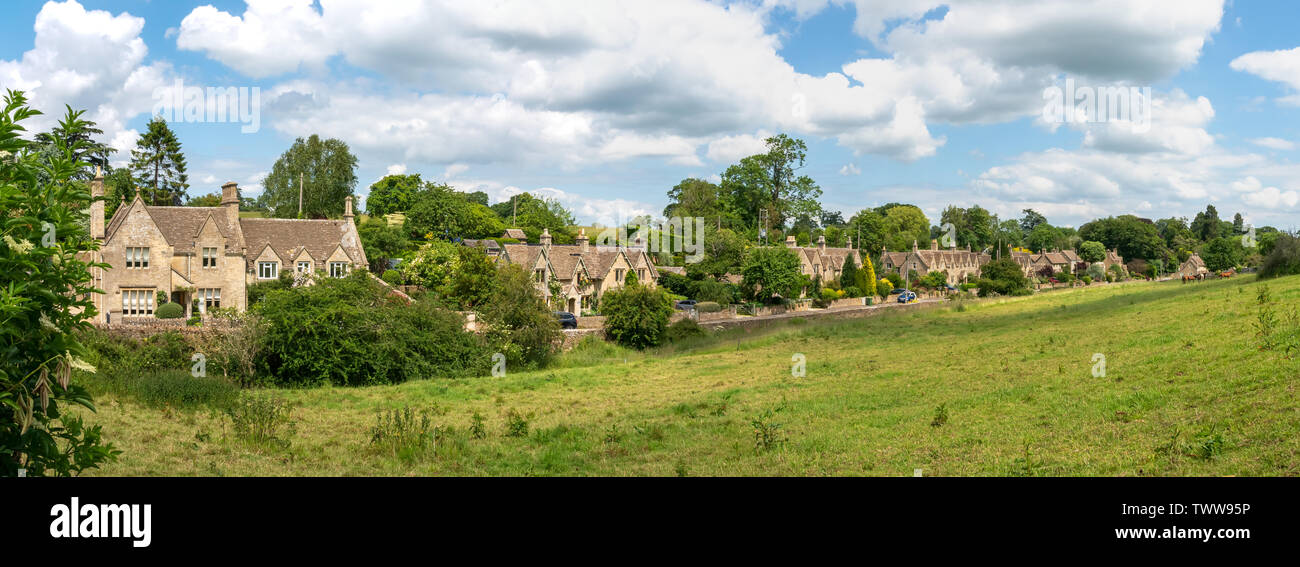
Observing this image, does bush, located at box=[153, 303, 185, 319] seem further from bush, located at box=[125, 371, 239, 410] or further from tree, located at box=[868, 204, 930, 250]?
tree, located at box=[868, 204, 930, 250]

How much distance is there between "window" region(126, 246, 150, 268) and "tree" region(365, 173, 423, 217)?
6059cm

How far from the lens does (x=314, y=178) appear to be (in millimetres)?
90375

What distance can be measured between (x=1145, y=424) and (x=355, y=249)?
188 feet

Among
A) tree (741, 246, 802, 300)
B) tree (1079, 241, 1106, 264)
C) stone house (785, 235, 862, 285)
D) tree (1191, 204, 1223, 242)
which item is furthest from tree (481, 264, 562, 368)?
tree (1191, 204, 1223, 242)

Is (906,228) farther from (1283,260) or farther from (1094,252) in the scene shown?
(1283,260)

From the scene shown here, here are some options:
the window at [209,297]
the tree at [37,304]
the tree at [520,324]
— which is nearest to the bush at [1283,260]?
the tree at [520,324]

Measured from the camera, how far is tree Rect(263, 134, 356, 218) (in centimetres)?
8938

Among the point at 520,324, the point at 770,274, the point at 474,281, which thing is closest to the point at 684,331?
→ the point at 520,324

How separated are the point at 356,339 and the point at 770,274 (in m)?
46.2

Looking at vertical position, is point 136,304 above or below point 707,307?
above

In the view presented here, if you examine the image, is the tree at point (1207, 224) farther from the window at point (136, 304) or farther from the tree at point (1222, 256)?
the window at point (136, 304)

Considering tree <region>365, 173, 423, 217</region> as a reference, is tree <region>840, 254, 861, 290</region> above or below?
below
